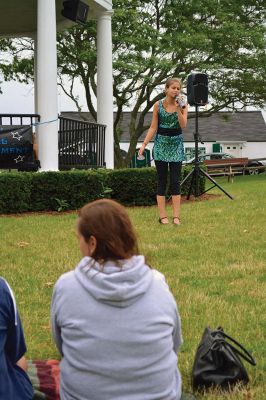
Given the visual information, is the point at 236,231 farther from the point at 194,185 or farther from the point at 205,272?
the point at 194,185

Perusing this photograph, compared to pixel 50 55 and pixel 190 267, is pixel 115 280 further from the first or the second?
pixel 50 55

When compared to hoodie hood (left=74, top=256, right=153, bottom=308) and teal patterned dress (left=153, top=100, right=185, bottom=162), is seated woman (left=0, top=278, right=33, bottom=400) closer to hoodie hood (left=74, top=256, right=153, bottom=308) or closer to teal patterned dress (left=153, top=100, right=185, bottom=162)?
hoodie hood (left=74, top=256, right=153, bottom=308)

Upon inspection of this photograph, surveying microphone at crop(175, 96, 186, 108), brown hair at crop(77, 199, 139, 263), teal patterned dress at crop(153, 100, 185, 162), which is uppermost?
microphone at crop(175, 96, 186, 108)

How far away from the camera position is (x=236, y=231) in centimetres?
758

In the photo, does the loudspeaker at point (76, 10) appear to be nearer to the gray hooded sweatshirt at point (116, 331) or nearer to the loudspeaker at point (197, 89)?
the loudspeaker at point (197, 89)

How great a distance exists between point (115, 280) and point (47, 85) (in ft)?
29.7

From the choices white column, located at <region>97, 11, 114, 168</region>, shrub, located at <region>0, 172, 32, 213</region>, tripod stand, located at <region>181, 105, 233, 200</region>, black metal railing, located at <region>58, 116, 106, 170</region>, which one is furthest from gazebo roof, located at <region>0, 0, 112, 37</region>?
shrub, located at <region>0, 172, 32, 213</region>

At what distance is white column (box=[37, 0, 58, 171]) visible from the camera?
35.5ft

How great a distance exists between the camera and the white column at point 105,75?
43.6ft

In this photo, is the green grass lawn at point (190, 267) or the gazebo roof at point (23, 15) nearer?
the green grass lawn at point (190, 267)

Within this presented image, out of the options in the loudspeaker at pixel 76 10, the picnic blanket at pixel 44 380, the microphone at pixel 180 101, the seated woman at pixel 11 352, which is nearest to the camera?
the seated woman at pixel 11 352

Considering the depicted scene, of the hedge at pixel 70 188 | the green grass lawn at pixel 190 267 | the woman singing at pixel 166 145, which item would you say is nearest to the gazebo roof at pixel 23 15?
the hedge at pixel 70 188

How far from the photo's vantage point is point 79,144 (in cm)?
1230

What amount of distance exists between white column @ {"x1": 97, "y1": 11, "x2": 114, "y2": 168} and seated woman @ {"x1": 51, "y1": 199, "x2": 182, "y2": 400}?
11.2 metres
